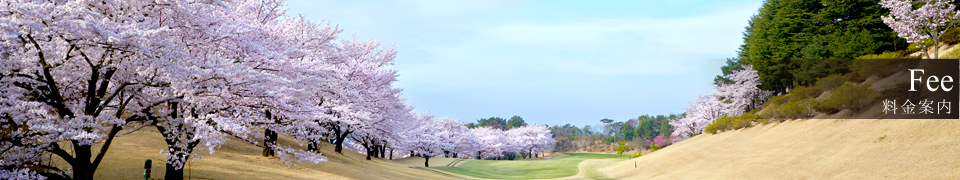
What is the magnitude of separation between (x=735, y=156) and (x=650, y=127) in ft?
386

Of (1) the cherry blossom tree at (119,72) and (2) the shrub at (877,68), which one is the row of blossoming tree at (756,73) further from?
(1) the cherry blossom tree at (119,72)

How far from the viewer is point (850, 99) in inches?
932

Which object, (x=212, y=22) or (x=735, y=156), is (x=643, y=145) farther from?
(x=212, y=22)

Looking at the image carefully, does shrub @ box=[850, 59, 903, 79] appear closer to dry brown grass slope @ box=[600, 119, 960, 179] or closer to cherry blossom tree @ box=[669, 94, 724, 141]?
dry brown grass slope @ box=[600, 119, 960, 179]

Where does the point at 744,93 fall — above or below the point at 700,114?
above

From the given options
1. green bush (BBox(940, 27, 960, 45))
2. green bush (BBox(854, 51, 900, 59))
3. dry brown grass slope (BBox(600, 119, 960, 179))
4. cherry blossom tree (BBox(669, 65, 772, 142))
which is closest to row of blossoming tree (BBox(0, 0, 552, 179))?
A: dry brown grass slope (BBox(600, 119, 960, 179))

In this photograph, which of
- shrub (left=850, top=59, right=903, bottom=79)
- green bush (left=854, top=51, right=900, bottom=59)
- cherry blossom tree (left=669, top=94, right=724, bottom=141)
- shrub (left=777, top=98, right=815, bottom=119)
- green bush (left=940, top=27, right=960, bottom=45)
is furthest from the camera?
cherry blossom tree (left=669, top=94, right=724, bottom=141)

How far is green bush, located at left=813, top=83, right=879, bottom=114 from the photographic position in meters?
23.2

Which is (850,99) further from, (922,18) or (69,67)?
(69,67)

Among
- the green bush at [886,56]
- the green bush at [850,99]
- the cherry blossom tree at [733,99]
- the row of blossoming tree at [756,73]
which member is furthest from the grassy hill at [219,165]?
the cherry blossom tree at [733,99]

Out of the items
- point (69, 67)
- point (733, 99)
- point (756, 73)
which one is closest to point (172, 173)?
point (69, 67)

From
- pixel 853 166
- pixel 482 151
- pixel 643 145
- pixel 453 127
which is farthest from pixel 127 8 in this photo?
pixel 643 145

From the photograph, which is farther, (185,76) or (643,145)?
(643,145)

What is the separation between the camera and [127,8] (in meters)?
10.7
